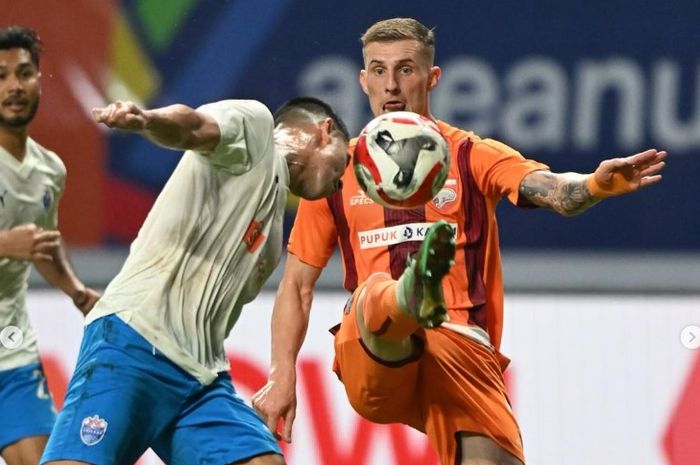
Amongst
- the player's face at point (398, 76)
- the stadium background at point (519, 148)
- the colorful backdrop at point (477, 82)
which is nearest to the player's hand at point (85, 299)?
the stadium background at point (519, 148)

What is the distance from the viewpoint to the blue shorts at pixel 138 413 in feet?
15.7

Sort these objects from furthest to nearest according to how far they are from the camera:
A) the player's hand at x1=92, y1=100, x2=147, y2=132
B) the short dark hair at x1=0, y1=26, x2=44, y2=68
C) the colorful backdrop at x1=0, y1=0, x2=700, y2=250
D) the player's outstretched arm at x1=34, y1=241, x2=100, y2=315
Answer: the colorful backdrop at x1=0, y1=0, x2=700, y2=250, the short dark hair at x1=0, y1=26, x2=44, y2=68, the player's outstretched arm at x1=34, y1=241, x2=100, y2=315, the player's hand at x1=92, y1=100, x2=147, y2=132

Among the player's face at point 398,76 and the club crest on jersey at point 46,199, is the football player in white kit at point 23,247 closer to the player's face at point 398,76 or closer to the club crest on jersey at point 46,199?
the club crest on jersey at point 46,199

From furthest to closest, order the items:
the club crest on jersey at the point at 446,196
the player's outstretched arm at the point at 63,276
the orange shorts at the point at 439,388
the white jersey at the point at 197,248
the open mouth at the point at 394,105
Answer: the player's outstretched arm at the point at 63,276, the open mouth at the point at 394,105, the club crest on jersey at the point at 446,196, the orange shorts at the point at 439,388, the white jersey at the point at 197,248

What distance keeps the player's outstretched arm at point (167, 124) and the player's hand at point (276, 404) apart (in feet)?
3.87

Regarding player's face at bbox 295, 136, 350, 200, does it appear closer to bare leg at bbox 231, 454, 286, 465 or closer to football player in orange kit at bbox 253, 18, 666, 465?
football player in orange kit at bbox 253, 18, 666, 465

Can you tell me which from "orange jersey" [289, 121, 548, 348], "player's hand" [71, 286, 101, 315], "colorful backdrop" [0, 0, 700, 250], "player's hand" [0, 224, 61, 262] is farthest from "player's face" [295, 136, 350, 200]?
"colorful backdrop" [0, 0, 700, 250]

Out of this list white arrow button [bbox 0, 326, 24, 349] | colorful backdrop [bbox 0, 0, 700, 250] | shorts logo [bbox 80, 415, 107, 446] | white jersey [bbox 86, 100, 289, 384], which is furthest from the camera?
colorful backdrop [bbox 0, 0, 700, 250]

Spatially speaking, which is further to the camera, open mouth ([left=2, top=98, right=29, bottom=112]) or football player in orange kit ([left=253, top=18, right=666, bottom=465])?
open mouth ([left=2, top=98, right=29, bottom=112])

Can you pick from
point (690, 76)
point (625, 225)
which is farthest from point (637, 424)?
point (690, 76)

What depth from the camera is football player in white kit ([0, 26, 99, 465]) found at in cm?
637

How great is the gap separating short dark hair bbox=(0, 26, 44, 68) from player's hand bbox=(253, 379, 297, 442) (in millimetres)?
2146

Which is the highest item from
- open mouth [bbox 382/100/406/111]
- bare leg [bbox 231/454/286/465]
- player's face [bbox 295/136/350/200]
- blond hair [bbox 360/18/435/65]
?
blond hair [bbox 360/18/435/65]

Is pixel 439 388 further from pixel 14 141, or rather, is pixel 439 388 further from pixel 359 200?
pixel 14 141
